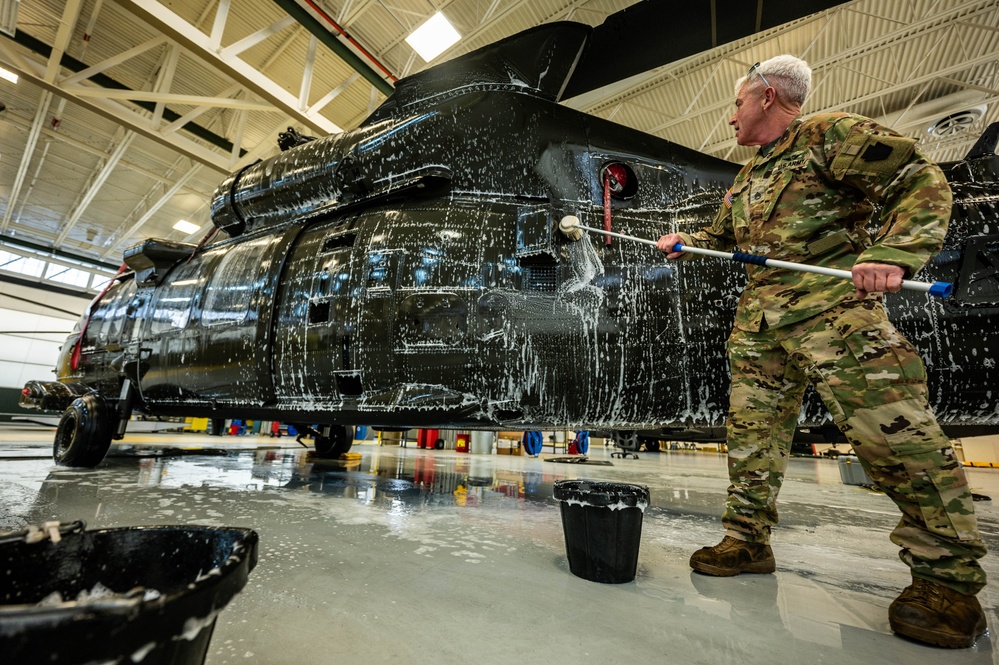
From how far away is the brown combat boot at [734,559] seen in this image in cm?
162

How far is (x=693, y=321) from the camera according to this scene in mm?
2236

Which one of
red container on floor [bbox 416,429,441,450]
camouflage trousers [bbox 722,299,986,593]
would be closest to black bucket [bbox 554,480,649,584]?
camouflage trousers [bbox 722,299,986,593]

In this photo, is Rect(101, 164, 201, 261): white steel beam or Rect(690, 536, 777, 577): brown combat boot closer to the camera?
Rect(690, 536, 777, 577): brown combat boot

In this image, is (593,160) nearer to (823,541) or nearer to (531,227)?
(531,227)

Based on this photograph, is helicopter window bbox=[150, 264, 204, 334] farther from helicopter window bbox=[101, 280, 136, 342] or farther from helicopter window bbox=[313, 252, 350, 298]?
helicopter window bbox=[313, 252, 350, 298]

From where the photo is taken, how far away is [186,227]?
1532 cm

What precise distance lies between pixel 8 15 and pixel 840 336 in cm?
1026

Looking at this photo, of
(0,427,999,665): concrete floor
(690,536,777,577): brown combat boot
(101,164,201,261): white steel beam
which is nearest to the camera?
(0,427,999,665): concrete floor

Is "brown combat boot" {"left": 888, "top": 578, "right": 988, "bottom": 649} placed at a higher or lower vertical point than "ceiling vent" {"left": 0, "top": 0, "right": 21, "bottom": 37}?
lower

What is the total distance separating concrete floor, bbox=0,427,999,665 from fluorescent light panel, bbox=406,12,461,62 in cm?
673

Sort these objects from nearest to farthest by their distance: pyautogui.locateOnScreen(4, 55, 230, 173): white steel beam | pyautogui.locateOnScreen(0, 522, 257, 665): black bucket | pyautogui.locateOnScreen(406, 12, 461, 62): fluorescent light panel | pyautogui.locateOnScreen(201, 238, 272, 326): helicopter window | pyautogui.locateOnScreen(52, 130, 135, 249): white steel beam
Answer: pyautogui.locateOnScreen(0, 522, 257, 665): black bucket → pyautogui.locateOnScreen(201, 238, 272, 326): helicopter window → pyautogui.locateOnScreen(406, 12, 461, 62): fluorescent light panel → pyautogui.locateOnScreen(4, 55, 230, 173): white steel beam → pyautogui.locateOnScreen(52, 130, 135, 249): white steel beam

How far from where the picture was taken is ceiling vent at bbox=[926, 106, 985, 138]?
28.9 ft

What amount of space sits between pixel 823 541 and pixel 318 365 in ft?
9.11

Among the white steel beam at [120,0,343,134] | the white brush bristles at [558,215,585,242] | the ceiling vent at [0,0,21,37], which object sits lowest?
the white brush bristles at [558,215,585,242]
